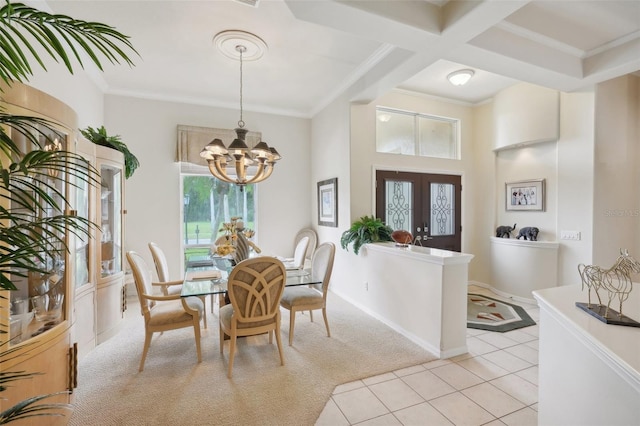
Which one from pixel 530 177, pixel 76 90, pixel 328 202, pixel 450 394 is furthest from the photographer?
pixel 328 202

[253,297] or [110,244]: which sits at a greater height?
[110,244]

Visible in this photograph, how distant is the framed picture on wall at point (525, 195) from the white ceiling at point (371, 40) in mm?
1383

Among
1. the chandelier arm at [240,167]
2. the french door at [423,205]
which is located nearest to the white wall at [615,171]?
the french door at [423,205]

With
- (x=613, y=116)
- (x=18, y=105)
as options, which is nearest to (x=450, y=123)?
(x=613, y=116)

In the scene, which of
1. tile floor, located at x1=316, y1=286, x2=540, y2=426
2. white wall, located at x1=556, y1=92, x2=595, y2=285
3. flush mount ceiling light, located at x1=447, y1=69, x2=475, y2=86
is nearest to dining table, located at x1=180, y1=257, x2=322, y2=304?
tile floor, located at x1=316, y1=286, x2=540, y2=426

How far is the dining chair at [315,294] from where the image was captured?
3041mm

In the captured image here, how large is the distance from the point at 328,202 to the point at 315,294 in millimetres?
2015

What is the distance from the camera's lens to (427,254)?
115 inches

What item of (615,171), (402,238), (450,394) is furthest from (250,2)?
(615,171)

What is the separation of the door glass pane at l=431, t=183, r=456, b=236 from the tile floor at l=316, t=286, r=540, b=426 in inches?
95.2

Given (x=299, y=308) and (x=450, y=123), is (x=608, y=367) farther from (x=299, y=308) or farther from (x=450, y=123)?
(x=450, y=123)

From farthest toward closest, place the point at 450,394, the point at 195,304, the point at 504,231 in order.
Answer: the point at 504,231
the point at 195,304
the point at 450,394

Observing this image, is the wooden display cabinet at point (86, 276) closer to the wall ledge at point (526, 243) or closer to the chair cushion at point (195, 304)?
the chair cushion at point (195, 304)

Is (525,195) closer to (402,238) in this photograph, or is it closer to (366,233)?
(402,238)
